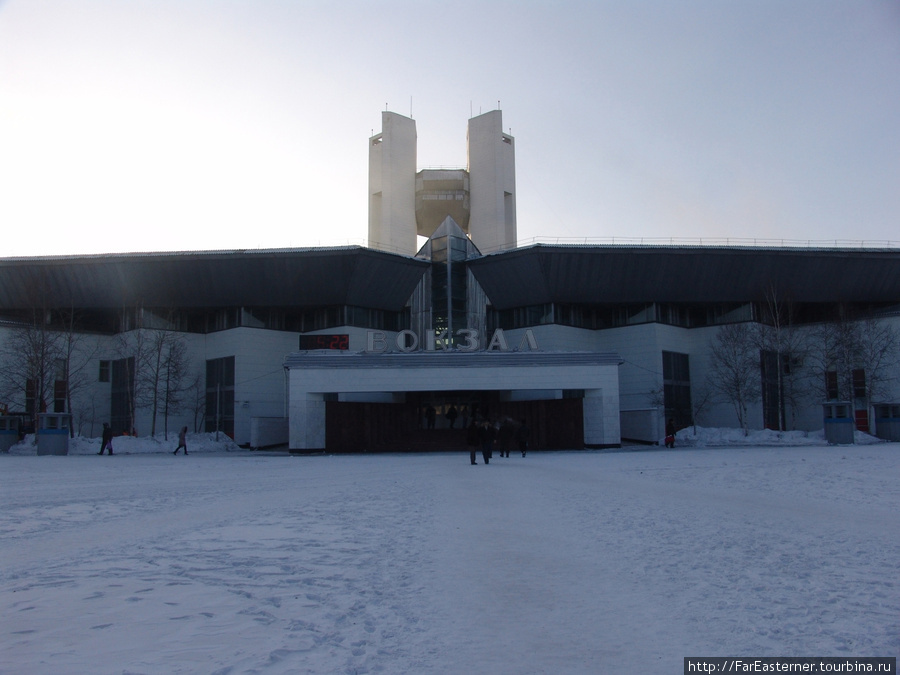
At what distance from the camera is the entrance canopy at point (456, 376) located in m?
43.0

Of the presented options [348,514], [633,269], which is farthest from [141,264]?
[348,514]

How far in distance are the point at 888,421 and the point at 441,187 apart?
175ft

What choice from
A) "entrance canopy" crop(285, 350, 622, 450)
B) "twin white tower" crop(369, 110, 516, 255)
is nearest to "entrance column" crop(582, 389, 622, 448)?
"entrance canopy" crop(285, 350, 622, 450)

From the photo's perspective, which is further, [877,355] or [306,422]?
[877,355]

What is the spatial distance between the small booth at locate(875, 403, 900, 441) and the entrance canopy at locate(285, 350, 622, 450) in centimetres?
1531

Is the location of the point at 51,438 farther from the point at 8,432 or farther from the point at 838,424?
the point at 838,424

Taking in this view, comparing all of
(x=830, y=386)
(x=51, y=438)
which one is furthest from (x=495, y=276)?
(x=51, y=438)

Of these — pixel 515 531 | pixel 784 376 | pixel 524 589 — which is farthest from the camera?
pixel 784 376

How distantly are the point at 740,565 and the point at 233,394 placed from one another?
51.6 meters

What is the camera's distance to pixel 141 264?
5469 centimetres

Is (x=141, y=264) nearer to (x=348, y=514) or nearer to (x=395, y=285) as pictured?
(x=395, y=285)

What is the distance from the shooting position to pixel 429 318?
60.2m

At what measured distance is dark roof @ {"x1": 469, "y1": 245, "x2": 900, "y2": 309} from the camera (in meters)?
54.6

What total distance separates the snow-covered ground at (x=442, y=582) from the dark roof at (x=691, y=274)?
41283 mm
